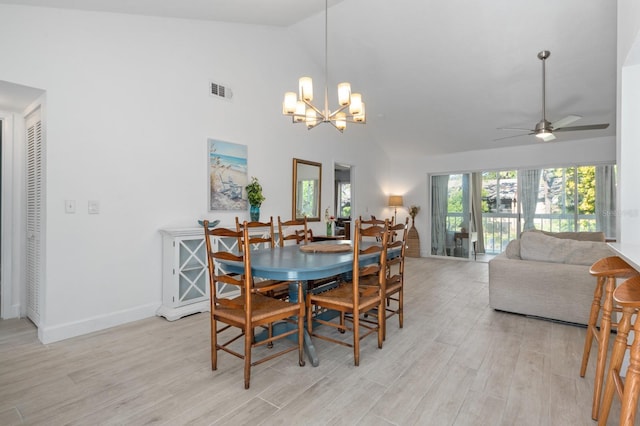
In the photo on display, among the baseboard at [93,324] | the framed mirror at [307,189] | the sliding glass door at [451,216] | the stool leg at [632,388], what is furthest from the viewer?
the sliding glass door at [451,216]

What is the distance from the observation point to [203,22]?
3787mm

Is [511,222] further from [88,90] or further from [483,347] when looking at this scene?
[88,90]

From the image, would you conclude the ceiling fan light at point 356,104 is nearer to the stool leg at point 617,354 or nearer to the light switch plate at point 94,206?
the stool leg at point 617,354

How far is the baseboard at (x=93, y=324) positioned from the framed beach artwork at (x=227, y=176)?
4.39 ft

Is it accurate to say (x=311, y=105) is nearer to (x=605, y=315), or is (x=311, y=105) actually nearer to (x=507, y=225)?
(x=605, y=315)

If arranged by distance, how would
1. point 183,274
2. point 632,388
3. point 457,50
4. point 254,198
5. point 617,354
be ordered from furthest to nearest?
point 457,50 < point 254,198 < point 183,274 < point 617,354 < point 632,388

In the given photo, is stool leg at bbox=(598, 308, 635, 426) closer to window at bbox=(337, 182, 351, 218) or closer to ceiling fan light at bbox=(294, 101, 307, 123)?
ceiling fan light at bbox=(294, 101, 307, 123)

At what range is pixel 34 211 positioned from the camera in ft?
9.97

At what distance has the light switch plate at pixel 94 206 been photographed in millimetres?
2953

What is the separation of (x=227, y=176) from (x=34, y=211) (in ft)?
6.29

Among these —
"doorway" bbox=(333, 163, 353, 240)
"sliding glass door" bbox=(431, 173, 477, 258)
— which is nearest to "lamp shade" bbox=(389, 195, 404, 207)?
"sliding glass door" bbox=(431, 173, 477, 258)

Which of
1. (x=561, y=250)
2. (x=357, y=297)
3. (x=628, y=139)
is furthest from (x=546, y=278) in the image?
(x=357, y=297)

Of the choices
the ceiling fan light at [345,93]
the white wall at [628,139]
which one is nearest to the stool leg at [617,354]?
the white wall at [628,139]

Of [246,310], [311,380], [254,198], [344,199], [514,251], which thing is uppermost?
[344,199]
